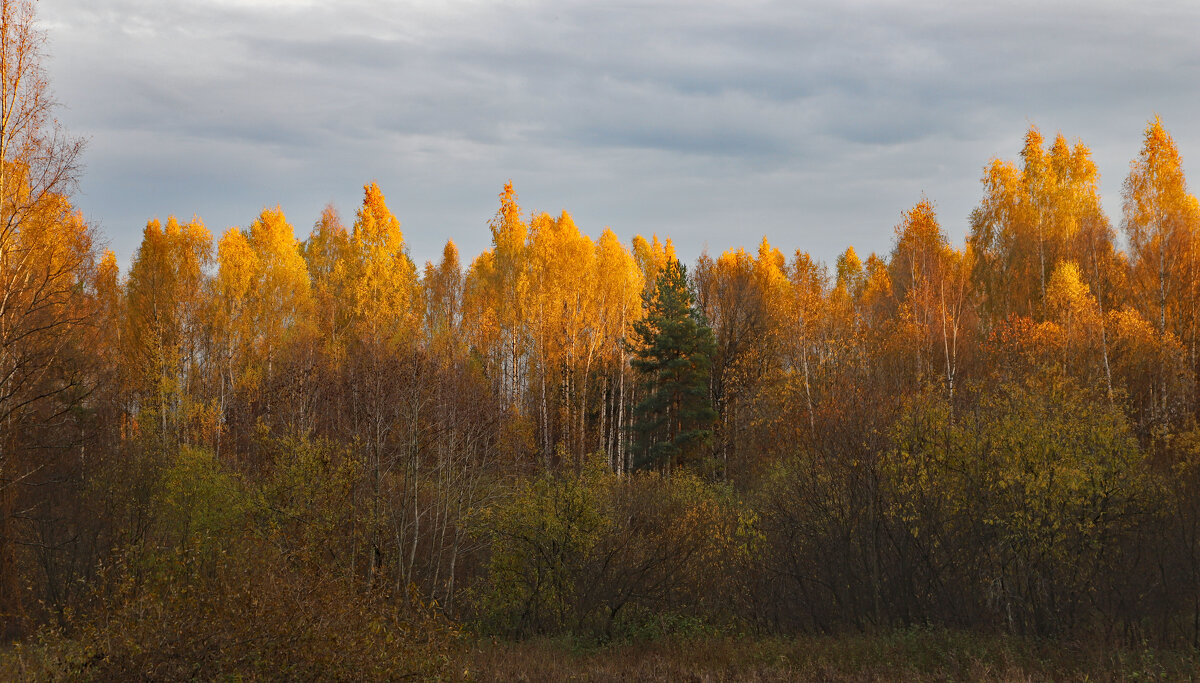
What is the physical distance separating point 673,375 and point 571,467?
12604 millimetres

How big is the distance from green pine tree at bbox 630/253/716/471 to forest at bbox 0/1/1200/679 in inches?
6.5

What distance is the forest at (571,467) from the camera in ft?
40.0

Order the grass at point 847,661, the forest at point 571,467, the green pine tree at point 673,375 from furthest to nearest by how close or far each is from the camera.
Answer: the green pine tree at point 673,375, the forest at point 571,467, the grass at point 847,661

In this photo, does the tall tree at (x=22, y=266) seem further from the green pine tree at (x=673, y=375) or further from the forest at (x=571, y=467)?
the green pine tree at (x=673, y=375)

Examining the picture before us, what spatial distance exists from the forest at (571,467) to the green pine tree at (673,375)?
165 millimetres

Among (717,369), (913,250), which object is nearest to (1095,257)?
(913,250)

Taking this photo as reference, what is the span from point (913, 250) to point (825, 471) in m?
19.9

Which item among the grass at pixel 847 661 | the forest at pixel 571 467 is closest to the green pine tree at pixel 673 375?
the forest at pixel 571 467

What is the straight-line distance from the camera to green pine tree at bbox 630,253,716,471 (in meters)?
31.8

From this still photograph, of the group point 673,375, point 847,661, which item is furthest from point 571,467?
point 673,375

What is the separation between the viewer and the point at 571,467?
2028 centimetres

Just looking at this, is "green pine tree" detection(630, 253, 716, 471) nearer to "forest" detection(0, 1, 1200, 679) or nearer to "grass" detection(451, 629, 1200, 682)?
"forest" detection(0, 1, 1200, 679)

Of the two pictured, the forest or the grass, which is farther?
the forest

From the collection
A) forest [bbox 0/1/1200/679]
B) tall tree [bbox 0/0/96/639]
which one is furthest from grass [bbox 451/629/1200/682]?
tall tree [bbox 0/0/96/639]
